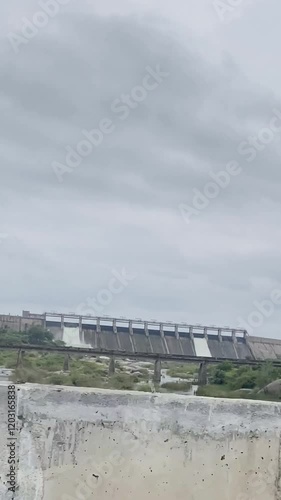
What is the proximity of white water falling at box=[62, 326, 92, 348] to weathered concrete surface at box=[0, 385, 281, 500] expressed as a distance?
43.8 meters

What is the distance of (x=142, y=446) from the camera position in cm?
470

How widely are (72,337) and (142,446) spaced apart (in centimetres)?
4663

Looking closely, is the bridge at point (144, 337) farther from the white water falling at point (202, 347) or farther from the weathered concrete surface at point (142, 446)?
the weathered concrete surface at point (142, 446)

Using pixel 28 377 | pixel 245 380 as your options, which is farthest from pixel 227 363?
pixel 28 377

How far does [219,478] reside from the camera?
15.6 ft

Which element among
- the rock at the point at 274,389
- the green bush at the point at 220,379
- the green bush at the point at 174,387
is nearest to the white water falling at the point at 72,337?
the green bush at the point at 220,379

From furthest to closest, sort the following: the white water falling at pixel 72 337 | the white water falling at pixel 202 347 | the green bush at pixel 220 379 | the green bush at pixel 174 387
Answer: the white water falling at pixel 202 347
the white water falling at pixel 72 337
the green bush at pixel 220 379
the green bush at pixel 174 387

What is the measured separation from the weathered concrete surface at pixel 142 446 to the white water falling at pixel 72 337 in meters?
43.8

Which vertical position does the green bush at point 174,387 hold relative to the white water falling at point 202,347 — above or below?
below

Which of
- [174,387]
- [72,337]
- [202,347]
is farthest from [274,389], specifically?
[202,347]

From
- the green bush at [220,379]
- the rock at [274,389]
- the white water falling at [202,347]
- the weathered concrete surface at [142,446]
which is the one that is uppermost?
the white water falling at [202,347]

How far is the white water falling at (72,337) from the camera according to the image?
4897 centimetres

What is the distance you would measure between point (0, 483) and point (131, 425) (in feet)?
3.89

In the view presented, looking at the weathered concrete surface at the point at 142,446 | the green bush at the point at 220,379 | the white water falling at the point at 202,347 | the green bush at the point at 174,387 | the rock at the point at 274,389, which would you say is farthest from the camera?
the white water falling at the point at 202,347
